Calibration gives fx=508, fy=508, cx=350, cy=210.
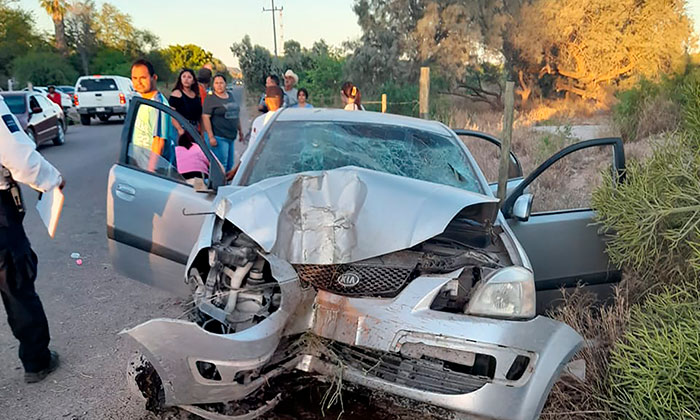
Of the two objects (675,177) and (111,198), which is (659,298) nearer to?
(675,177)

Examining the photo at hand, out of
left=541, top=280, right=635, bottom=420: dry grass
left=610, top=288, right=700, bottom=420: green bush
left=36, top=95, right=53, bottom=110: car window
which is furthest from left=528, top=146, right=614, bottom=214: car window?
left=36, top=95, right=53, bottom=110: car window

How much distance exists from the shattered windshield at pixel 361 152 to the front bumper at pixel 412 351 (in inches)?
46.1

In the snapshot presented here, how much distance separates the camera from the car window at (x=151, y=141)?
381 centimetres

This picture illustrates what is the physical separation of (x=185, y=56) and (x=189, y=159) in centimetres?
6491

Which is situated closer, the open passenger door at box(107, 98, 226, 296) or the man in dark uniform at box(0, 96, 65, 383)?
the man in dark uniform at box(0, 96, 65, 383)

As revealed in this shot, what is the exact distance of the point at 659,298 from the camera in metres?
2.68

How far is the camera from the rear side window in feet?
68.5

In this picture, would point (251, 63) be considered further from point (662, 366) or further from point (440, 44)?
point (662, 366)

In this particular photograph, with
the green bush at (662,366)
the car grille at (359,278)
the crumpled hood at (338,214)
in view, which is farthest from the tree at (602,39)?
the car grille at (359,278)

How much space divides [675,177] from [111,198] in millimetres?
3663

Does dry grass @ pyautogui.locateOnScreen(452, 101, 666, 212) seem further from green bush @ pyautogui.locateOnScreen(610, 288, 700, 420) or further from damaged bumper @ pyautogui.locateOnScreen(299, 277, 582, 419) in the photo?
damaged bumper @ pyautogui.locateOnScreen(299, 277, 582, 419)

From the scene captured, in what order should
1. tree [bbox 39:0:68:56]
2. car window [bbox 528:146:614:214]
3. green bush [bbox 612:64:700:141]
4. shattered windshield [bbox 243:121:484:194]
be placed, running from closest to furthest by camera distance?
1. shattered windshield [bbox 243:121:484:194]
2. car window [bbox 528:146:614:214]
3. green bush [bbox 612:64:700:141]
4. tree [bbox 39:0:68:56]

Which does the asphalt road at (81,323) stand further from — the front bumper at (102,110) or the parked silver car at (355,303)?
the front bumper at (102,110)

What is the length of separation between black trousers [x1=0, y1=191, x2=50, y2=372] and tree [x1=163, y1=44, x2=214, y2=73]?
56756 mm
